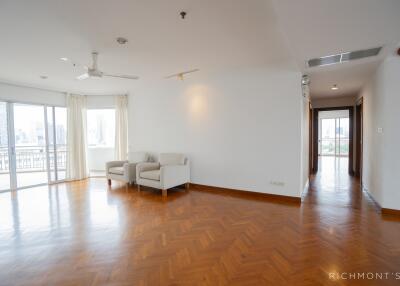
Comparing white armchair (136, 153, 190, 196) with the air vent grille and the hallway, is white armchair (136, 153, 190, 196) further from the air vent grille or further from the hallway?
the air vent grille

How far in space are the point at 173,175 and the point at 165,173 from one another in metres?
0.25

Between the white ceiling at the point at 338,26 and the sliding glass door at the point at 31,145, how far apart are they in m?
6.16

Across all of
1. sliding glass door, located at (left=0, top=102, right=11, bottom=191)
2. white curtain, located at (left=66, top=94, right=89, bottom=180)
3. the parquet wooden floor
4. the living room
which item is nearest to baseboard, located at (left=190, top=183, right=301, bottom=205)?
the living room

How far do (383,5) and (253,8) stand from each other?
1113mm

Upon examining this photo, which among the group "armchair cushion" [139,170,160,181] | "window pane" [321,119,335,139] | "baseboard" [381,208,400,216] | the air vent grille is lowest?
"baseboard" [381,208,400,216]

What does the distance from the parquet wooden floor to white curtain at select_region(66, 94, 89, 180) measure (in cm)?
201

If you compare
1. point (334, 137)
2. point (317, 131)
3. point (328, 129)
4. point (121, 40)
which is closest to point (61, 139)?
point (121, 40)

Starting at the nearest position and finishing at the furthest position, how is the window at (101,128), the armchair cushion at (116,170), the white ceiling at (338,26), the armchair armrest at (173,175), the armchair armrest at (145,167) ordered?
the white ceiling at (338,26)
the armchair armrest at (173,175)
the armchair armrest at (145,167)
the armchair cushion at (116,170)
the window at (101,128)

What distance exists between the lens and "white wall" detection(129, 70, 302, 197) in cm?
395

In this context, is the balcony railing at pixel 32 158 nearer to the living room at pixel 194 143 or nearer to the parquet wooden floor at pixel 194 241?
the living room at pixel 194 143

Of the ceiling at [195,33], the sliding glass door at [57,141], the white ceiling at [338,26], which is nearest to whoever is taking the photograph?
the white ceiling at [338,26]

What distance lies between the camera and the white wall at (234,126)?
395 cm

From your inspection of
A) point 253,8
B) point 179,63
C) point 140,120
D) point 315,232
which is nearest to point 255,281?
point 315,232

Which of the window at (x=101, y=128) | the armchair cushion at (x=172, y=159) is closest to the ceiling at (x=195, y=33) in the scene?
the armchair cushion at (x=172, y=159)
